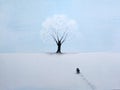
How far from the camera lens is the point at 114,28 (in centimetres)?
300

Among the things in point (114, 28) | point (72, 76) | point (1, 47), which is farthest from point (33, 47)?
point (114, 28)

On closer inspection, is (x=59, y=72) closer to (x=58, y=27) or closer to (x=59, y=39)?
(x=59, y=39)

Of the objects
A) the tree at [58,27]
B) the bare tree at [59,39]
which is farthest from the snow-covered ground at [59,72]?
the tree at [58,27]

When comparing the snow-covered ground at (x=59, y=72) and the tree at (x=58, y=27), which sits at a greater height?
the tree at (x=58, y=27)

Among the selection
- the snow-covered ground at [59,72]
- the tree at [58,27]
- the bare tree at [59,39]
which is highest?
the tree at [58,27]

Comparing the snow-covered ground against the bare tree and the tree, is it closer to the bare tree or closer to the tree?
the bare tree

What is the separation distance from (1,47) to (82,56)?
35.9 inches

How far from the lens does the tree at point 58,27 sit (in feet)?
9.70

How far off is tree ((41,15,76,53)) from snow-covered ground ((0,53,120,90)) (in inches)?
7.8

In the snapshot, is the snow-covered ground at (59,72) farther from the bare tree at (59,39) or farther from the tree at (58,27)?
the tree at (58,27)

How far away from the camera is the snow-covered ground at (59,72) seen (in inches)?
115

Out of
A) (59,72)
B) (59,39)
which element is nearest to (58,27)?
(59,39)

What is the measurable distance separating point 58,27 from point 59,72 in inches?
19.7

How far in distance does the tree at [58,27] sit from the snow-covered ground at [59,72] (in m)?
0.20
